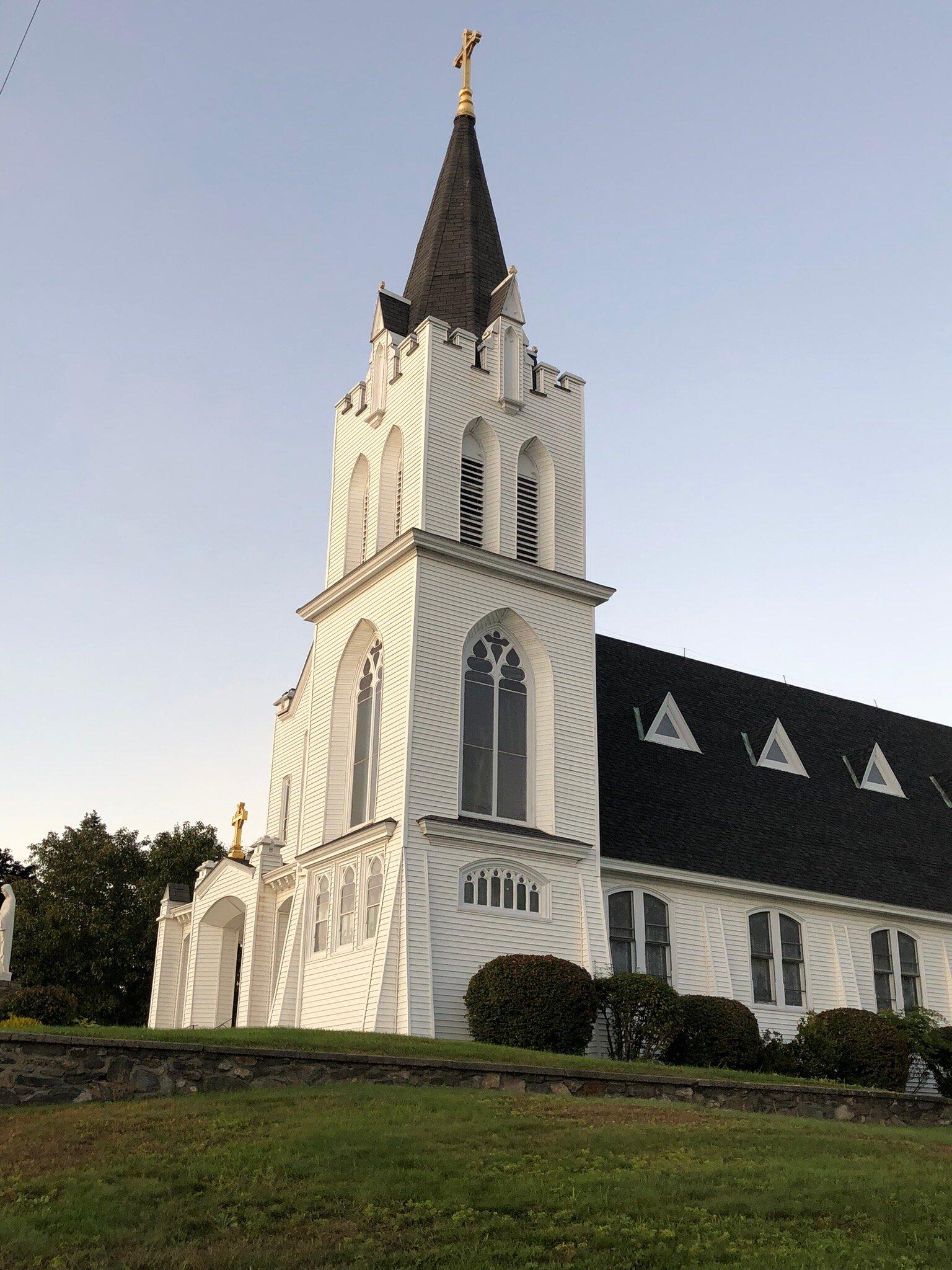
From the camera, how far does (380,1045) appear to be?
58.3 feet

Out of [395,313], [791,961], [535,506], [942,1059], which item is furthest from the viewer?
[395,313]

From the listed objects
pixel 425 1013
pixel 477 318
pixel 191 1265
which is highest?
pixel 477 318

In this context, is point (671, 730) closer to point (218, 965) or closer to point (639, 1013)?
point (639, 1013)

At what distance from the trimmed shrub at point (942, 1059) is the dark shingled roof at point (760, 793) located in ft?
13.2

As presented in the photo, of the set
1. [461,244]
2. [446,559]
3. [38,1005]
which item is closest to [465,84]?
[461,244]

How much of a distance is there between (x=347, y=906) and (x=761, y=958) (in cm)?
937

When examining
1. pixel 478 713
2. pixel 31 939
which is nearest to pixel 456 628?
pixel 478 713

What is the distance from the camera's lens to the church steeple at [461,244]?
1177 inches

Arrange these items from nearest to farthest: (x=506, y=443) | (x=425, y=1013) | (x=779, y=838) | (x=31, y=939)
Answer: (x=425, y=1013), (x=506, y=443), (x=779, y=838), (x=31, y=939)

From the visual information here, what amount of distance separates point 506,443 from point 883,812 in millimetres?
14615

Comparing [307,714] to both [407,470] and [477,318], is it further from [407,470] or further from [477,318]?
[477,318]

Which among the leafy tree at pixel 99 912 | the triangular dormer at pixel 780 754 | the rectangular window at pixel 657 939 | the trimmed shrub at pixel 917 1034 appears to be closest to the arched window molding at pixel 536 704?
the rectangular window at pixel 657 939

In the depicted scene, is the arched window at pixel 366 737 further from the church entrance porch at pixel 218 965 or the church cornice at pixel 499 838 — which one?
the church entrance porch at pixel 218 965

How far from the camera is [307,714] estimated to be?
3031 cm
